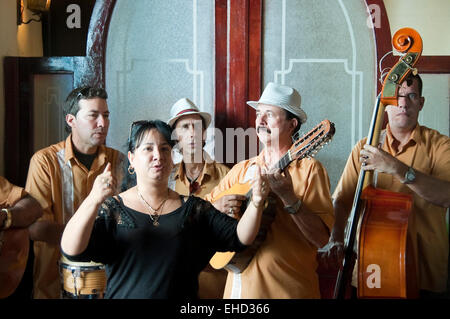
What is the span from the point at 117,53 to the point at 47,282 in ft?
3.96

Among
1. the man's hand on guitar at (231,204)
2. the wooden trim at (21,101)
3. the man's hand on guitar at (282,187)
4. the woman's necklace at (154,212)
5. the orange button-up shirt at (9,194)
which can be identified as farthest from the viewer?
the wooden trim at (21,101)

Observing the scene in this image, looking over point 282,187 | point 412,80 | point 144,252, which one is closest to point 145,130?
point 144,252

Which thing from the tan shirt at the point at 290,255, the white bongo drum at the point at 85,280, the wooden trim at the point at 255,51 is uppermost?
the wooden trim at the point at 255,51

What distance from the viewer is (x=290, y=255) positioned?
84.4 inches

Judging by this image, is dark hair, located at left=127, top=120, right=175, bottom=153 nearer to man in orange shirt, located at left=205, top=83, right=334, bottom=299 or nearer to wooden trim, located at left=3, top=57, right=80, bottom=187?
man in orange shirt, located at left=205, top=83, right=334, bottom=299

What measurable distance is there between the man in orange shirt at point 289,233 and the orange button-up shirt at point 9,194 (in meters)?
1.05

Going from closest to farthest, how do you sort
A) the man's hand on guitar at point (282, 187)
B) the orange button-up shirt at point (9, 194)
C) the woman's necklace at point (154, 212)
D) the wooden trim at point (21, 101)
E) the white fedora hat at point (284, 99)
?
the woman's necklace at point (154, 212)
the man's hand on guitar at point (282, 187)
the white fedora hat at point (284, 99)
the orange button-up shirt at point (9, 194)
the wooden trim at point (21, 101)

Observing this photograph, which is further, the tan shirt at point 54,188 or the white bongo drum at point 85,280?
the tan shirt at point 54,188

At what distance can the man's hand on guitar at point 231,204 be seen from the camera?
2.14 meters

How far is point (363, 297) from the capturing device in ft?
7.91

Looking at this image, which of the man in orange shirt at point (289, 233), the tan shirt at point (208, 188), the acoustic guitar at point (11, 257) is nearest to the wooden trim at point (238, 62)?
the tan shirt at point (208, 188)

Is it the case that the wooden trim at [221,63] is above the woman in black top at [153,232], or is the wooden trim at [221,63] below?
above

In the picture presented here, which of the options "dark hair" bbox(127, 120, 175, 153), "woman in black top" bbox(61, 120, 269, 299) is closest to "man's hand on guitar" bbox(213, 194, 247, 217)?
"woman in black top" bbox(61, 120, 269, 299)

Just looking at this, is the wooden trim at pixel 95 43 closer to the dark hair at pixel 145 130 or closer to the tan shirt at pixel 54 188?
the tan shirt at pixel 54 188
